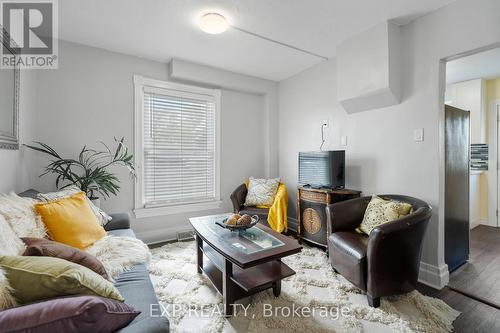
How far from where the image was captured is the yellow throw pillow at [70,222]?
1640 millimetres

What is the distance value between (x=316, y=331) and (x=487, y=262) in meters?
2.37

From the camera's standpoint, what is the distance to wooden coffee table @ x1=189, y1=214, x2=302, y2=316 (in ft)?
5.38

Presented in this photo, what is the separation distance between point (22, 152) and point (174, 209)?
1760mm

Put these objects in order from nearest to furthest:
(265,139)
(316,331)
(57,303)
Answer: (57,303)
(316,331)
(265,139)

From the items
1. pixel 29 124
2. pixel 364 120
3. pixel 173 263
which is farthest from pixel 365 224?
pixel 29 124

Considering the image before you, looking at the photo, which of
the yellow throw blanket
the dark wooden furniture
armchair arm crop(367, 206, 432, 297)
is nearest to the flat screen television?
the dark wooden furniture

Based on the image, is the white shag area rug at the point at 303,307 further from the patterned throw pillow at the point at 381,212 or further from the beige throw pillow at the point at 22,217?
the beige throw pillow at the point at 22,217

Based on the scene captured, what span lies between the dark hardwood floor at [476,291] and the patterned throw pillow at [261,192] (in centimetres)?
193

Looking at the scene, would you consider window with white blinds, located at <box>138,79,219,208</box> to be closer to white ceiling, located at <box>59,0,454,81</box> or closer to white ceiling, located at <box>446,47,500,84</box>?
white ceiling, located at <box>59,0,454,81</box>

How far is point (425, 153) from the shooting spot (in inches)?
89.2

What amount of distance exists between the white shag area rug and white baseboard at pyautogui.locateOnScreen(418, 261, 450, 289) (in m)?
0.31

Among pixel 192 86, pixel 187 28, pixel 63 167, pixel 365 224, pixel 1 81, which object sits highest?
pixel 187 28

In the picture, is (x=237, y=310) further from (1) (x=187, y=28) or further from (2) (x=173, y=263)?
(1) (x=187, y=28)

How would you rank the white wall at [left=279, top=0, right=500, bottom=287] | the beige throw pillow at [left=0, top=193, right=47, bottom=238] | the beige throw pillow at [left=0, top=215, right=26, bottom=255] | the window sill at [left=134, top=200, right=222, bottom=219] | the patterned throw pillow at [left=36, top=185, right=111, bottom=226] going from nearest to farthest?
the beige throw pillow at [left=0, top=215, right=26, bottom=255] → the beige throw pillow at [left=0, top=193, right=47, bottom=238] → the patterned throw pillow at [left=36, top=185, right=111, bottom=226] → the white wall at [left=279, top=0, right=500, bottom=287] → the window sill at [left=134, top=200, right=222, bottom=219]
